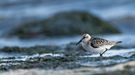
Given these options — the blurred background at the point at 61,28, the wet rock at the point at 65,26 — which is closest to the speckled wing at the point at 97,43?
the blurred background at the point at 61,28

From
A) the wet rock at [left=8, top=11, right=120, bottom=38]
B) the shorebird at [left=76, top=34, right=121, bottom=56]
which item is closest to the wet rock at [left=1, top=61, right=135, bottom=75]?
the shorebird at [left=76, top=34, right=121, bottom=56]

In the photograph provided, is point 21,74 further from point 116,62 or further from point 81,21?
point 81,21

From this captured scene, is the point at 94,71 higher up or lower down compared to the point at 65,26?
lower down

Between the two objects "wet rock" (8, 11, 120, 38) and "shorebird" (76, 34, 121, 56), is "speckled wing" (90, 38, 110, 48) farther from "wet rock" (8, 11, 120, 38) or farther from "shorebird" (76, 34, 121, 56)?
"wet rock" (8, 11, 120, 38)

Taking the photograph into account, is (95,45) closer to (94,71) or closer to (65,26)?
(94,71)

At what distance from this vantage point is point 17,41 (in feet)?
71.3

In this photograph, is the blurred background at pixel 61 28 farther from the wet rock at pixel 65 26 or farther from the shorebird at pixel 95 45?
the shorebird at pixel 95 45

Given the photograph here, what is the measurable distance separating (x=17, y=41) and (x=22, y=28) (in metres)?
2.53

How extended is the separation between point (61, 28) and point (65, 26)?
0.61ft

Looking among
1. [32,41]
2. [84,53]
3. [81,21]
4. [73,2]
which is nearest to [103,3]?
[73,2]

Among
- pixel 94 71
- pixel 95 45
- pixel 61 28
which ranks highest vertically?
pixel 61 28

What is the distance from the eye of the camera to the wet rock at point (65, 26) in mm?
23344

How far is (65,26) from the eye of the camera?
23609 mm

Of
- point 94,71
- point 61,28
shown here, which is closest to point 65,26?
point 61,28
